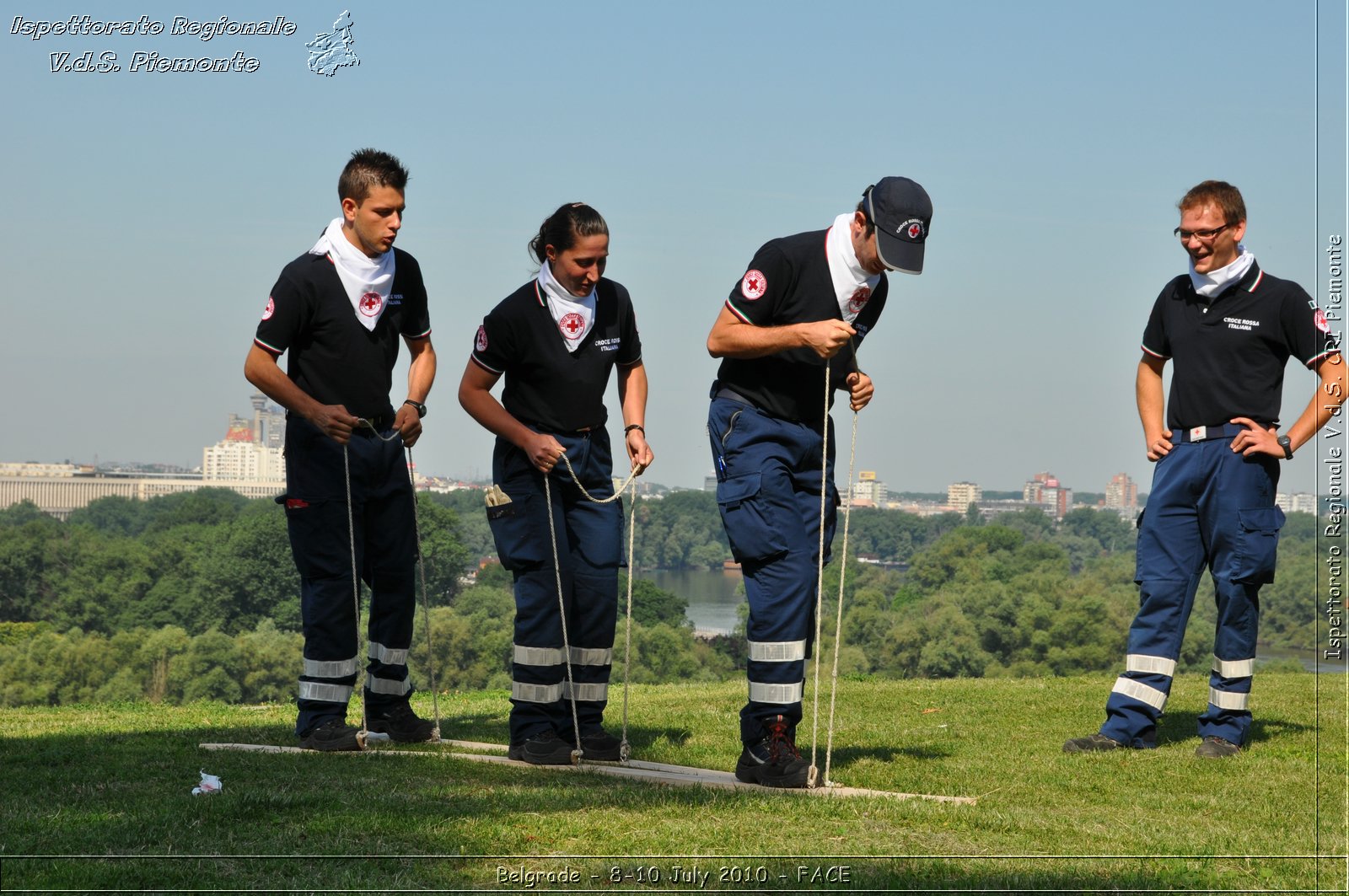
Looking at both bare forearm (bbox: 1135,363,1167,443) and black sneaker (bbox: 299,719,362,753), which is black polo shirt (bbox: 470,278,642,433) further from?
bare forearm (bbox: 1135,363,1167,443)

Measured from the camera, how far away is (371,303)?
21.8 feet

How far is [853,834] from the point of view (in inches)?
189

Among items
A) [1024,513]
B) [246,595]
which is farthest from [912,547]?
[246,595]

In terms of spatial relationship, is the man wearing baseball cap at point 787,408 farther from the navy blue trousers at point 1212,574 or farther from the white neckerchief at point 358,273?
the navy blue trousers at point 1212,574

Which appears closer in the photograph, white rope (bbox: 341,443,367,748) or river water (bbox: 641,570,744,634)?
white rope (bbox: 341,443,367,748)

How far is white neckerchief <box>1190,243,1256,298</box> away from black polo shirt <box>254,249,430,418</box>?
13.4ft

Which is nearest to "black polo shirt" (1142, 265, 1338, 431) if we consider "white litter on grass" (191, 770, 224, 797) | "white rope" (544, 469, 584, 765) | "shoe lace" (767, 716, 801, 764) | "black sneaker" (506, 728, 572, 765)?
"shoe lace" (767, 716, 801, 764)

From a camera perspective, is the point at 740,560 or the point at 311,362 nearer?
the point at 740,560

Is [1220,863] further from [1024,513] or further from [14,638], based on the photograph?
[1024,513]

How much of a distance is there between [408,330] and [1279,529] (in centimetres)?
450

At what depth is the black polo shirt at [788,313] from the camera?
5.89 meters

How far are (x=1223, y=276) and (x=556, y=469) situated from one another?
3.54 m

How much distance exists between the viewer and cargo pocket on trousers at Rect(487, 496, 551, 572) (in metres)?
6.38

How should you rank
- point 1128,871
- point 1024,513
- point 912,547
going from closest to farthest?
point 1128,871
point 912,547
point 1024,513
